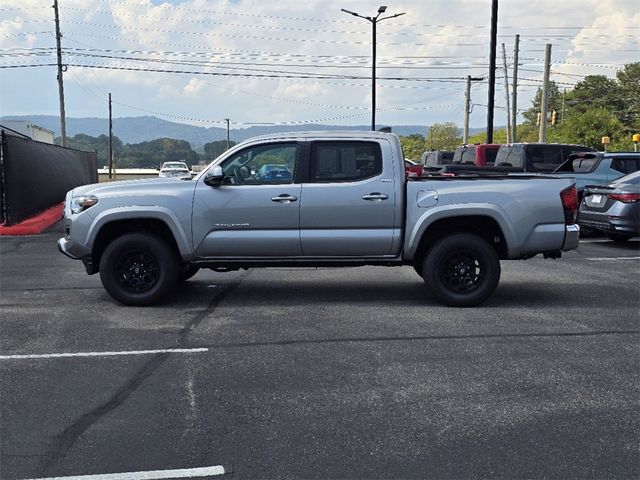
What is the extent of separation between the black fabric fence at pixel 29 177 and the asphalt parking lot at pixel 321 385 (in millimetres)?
7928

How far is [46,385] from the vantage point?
17.3 ft

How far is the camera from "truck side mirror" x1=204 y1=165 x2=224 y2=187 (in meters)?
7.66

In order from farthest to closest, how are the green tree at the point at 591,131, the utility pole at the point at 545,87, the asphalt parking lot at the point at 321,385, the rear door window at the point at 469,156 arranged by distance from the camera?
the green tree at the point at 591,131 → the utility pole at the point at 545,87 → the rear door window at the point at 469,156 → the asphalt parking lot at the point at 321,385

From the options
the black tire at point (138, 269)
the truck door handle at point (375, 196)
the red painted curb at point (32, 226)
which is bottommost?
the red painted curb at point (32, 226)

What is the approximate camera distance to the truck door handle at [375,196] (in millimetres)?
7688

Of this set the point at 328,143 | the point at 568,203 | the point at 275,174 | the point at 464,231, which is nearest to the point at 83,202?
the point at 275,174

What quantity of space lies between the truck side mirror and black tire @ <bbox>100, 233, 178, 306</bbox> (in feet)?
2.93

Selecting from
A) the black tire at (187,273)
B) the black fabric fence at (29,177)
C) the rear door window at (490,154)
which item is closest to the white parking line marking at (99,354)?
the black tire at (187,273)

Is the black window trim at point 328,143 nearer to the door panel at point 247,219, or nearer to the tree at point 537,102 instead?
the door panel at point 247,219

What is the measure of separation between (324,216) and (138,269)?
2227 mm

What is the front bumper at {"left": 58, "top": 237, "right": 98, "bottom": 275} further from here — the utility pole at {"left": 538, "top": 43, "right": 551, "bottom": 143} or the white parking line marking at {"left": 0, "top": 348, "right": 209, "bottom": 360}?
the utility pole at {"left": 538, "top": 43, "right": 551, "bottom": 143}

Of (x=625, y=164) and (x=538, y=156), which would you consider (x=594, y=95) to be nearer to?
(x=538, y=156)

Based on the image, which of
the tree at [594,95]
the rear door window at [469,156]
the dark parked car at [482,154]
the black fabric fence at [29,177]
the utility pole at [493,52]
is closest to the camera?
the black fabric fence at [29,177]

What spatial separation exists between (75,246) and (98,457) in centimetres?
434
